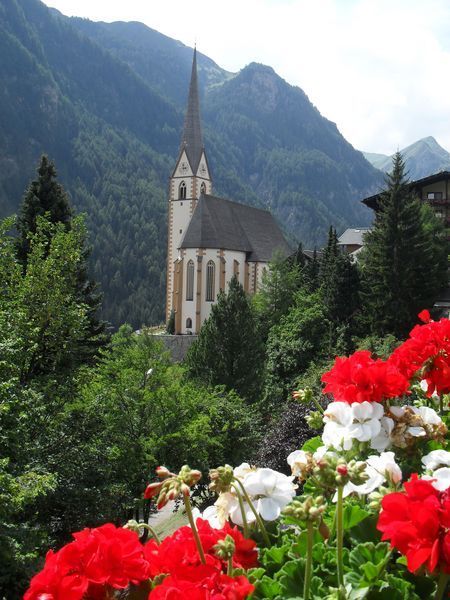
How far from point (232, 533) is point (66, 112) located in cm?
20594

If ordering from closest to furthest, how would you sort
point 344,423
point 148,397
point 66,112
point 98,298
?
point 344,423 < point 148,397 < point 98,298 < point 66,112

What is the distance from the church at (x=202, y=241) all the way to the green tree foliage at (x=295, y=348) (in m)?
18.2

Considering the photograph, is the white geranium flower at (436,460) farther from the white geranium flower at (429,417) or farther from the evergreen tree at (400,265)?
the evergreen tree at (400,265)

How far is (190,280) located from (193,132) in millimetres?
23011

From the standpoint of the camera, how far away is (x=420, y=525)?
160 centimetres

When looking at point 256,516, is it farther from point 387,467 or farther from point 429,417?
Answer: point 429,417

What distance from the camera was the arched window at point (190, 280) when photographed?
195ft

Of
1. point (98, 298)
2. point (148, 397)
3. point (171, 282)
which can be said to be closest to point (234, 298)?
point (98, 298)

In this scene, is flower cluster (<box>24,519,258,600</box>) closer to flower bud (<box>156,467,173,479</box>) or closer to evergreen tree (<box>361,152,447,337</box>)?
flower bud (<box>156,467,173,479</box>)

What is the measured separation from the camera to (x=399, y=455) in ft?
9.56

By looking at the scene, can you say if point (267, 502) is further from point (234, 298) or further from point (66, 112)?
point (66, 112)

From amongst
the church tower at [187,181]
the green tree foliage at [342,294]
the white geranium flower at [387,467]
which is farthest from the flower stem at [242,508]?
the church tower at [187,181]

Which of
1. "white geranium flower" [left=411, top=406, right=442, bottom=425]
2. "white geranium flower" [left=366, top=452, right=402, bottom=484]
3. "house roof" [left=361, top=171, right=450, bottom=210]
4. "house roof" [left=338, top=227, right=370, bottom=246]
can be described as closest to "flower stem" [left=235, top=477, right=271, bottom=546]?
"white geranium flower" [left=366, top=452, right=402, bottom=484]

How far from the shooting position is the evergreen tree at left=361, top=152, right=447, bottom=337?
3136cm
